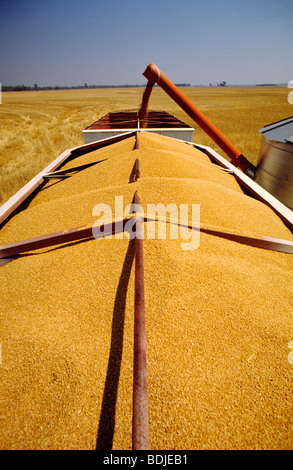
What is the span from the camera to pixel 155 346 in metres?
1.16

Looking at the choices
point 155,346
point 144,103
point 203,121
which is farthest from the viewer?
point 144,103

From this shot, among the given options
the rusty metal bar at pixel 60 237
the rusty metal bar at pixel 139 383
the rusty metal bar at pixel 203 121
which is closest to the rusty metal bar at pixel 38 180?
the rusty metal bar at pixel 60 237

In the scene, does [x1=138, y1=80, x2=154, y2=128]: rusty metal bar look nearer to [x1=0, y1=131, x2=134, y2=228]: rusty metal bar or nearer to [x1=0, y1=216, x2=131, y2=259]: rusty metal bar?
[x1=0, y1=131, x2=134, y2=228]: rusty metal bar

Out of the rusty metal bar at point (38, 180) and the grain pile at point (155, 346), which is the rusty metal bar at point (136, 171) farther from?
the rusty metal bar at point (38, 180)

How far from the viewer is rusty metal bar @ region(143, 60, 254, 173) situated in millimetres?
4105

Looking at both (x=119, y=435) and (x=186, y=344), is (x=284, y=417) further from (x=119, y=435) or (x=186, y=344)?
(x=119, y=435)

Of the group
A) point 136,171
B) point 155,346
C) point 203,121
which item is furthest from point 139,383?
point 203,121

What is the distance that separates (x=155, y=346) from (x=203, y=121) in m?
3.96

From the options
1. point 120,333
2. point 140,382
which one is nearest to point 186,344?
point 120,333

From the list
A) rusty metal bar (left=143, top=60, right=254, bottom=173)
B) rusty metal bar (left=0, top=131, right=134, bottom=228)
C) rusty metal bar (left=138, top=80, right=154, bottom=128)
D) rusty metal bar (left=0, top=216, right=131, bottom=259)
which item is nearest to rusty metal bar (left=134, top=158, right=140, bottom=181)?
rusty metal bar (left=0, top=216, right=131, bottom=259)

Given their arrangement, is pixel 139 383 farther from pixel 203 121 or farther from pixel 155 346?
pixel 203 121

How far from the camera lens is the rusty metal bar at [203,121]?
13.5ft

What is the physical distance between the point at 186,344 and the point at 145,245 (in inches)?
24.1
